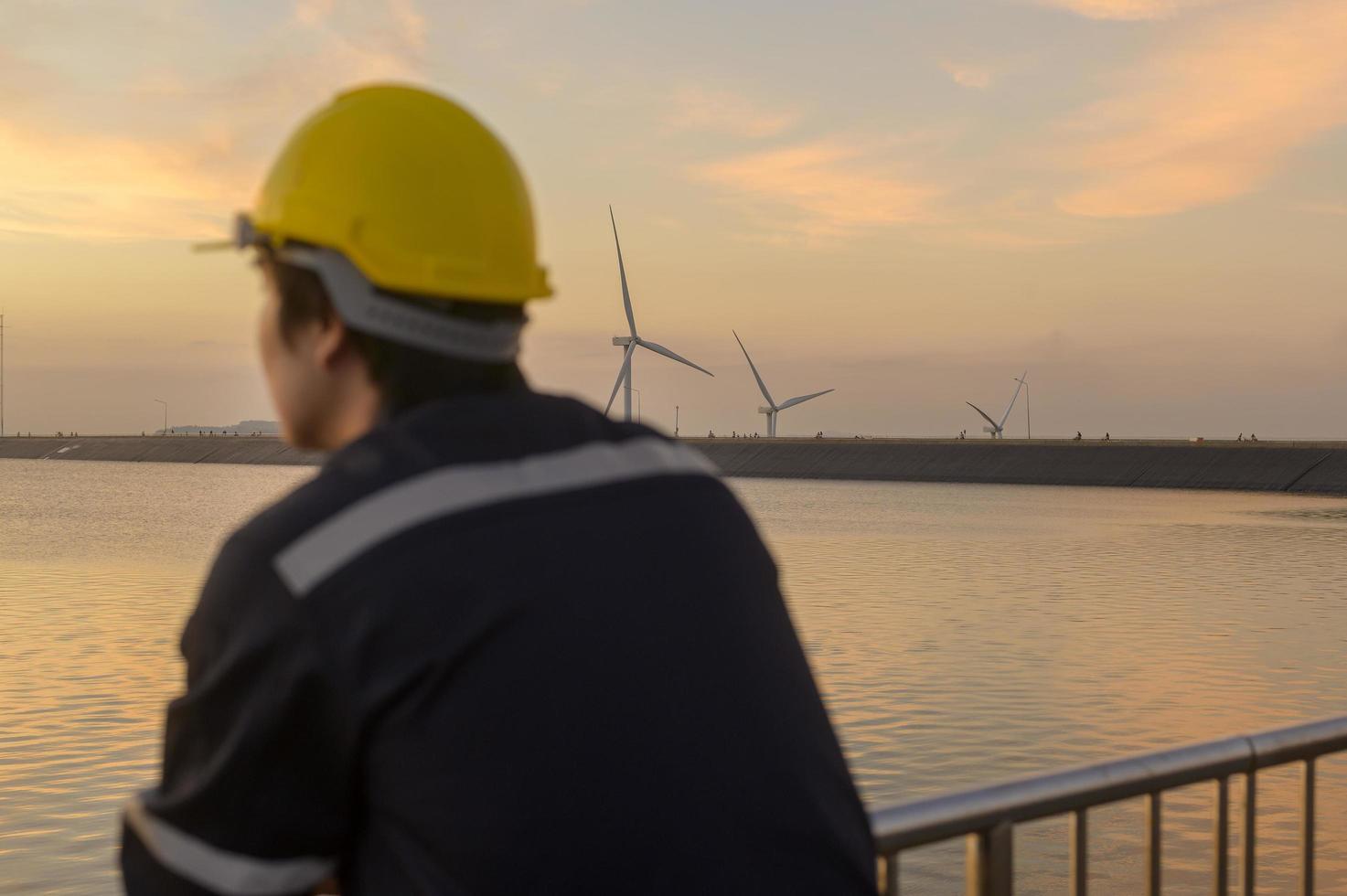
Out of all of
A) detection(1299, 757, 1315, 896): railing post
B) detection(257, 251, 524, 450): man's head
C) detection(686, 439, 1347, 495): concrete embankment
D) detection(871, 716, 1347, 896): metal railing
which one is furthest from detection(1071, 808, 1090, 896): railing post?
detection(686, 439, 1347, 495): concrete embankment

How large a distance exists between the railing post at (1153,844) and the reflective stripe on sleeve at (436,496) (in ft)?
6.84

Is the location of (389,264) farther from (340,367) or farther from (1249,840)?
(1249,840)

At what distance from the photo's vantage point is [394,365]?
1.91 meters

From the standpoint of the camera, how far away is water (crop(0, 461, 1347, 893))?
39.7 feet

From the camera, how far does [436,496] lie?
1.71m

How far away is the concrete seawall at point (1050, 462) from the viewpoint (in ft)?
314

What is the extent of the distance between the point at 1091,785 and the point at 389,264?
6.70ft

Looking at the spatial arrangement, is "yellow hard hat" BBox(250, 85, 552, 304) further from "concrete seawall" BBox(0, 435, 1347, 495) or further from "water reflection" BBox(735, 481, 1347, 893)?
"concrete seawall" BBox(0, 435, 1347, 495)

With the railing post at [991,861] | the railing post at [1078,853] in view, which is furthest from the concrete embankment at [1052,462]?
the railing post at [991,861]

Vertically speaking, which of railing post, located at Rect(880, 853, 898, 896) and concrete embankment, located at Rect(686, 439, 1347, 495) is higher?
railing post, located at Rect(880, 853, 898, 896)

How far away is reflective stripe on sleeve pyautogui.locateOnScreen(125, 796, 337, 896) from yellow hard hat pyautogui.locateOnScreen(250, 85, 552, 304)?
741mm

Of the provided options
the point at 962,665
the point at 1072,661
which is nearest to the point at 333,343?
the point at 962,665

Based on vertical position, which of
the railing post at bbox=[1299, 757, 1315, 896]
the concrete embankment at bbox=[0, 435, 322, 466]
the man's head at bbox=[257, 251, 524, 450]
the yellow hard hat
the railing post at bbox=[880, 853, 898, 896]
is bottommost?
the concrete embankment at bbox=[0, 435, 322, 466]

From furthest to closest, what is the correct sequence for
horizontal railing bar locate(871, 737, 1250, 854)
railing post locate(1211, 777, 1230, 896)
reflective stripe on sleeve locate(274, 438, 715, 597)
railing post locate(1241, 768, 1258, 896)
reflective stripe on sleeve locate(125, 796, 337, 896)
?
railing post locate(1241, 768, 1258, 896)
railing post locate(1211, 777, 1230, 896)
horizontal railing bar locate(871, 737, 1250, 854)
reflective stripe on sleeve locate(125, 796, 337, 896)
reflective stripe on sleeve locate(274, 438, 715, 597)
